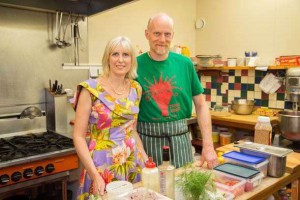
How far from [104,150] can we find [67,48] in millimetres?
1435

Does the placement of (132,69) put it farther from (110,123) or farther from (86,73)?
(86,73)

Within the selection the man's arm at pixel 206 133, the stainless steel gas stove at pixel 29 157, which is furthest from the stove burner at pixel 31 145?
the man's arm at pixel 206 133

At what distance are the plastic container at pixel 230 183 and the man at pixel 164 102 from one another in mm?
318

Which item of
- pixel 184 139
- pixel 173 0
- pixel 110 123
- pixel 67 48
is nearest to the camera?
pixel 110 123

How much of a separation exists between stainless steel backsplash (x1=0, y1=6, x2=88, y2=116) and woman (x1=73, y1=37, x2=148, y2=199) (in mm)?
1162

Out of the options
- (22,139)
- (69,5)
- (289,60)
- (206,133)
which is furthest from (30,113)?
(289,60)

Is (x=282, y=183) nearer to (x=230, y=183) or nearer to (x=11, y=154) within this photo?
(x=230, y=183)

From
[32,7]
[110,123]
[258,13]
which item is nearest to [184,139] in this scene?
[110,123]

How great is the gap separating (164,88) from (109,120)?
1.34 feet

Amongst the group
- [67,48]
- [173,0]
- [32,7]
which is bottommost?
[67,48]

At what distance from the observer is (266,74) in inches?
121

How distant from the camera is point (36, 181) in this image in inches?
72.3

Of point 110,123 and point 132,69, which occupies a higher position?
point 132,69

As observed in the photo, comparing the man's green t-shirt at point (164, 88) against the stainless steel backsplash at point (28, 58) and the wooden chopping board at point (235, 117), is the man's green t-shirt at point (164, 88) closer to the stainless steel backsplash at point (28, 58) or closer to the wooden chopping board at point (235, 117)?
the stainless steel backsplash at point (28, 58)
